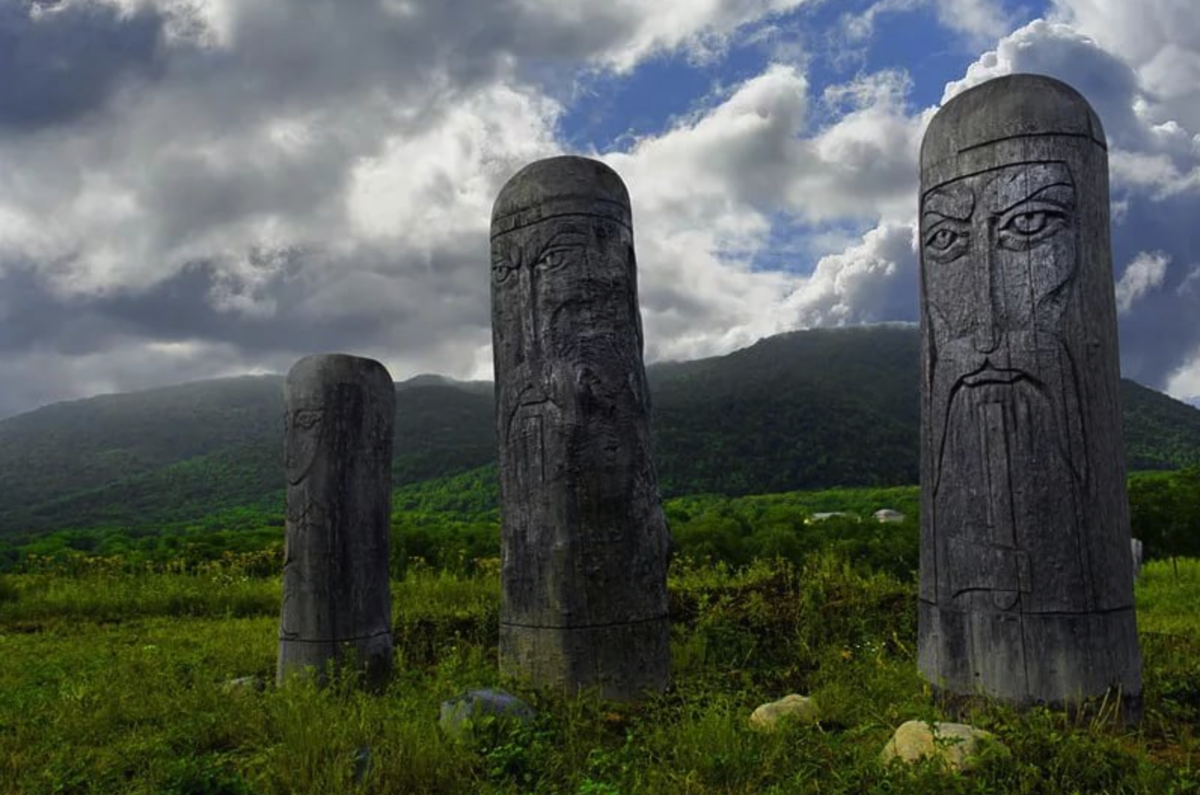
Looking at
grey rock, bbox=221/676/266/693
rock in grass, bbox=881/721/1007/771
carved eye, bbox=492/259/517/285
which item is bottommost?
grey rock, bbox=221/676/266/693

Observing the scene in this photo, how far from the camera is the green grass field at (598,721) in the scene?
14.8 feet

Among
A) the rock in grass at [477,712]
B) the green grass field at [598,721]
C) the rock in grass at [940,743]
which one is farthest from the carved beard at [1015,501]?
the rock in grass at [477,712]

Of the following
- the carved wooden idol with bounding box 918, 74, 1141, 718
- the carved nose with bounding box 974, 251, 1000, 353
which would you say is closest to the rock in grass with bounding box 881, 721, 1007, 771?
the carved wooden idol with bounding box 918, 74, 1141, 718

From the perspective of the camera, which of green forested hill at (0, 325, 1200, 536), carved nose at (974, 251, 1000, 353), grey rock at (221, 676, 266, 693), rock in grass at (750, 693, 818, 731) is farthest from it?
green forested hill at (0, 325, 1200, 536)

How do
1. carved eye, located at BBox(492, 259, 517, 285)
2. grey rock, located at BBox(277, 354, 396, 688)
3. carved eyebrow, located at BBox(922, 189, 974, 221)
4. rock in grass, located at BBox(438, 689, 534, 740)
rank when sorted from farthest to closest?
grey rock, located at BBox(277, 354, 396, 688), carved eye, located at BBox(492, 259, 517, 285), carved eyebrow, located at BBox(922, 189, 974, 221), rock in grass, located at BBox(438, 689, 534, 740)

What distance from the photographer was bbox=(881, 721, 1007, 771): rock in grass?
432cm

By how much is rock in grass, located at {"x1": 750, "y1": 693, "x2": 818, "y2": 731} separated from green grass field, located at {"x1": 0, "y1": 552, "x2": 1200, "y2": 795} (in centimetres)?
10

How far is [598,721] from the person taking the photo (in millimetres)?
5738

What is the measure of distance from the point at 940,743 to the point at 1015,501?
1.68 metres

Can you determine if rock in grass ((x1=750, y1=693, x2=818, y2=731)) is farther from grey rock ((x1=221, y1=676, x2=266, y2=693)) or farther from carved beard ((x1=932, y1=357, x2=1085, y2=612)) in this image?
grey rock ((x1=221, y1=676, x2=266, y2=693))

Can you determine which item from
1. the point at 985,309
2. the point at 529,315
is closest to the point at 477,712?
the point at 529,315

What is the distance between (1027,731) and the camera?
4.85 meters

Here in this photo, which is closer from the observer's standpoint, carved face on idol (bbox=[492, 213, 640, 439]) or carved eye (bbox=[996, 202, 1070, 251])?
carved eye (bbox=[996, 202, 1070, 251])

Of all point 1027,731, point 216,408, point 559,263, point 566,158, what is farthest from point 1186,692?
point 216,408
